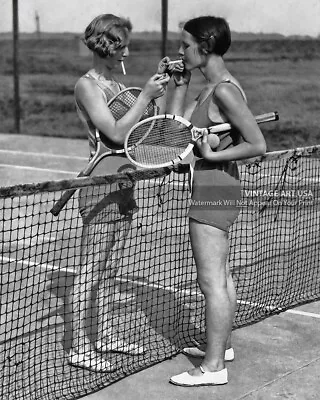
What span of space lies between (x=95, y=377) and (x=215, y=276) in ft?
2.96

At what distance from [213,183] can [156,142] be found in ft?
1.43

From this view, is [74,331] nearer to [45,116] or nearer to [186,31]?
[186,31]

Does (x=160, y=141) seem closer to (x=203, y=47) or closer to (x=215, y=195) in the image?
(x=215, y=195)

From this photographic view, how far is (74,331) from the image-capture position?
5051 millimetres

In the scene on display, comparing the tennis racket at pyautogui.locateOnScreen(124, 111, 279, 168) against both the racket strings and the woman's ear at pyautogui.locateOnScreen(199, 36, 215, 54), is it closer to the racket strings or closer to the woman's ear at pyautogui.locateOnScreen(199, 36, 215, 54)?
the racket strings

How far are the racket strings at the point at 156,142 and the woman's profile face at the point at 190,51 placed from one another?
338 millimetres

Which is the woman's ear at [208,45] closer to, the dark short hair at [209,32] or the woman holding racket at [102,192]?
the dark short hair at [209,32]

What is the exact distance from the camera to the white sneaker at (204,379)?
15.3ft

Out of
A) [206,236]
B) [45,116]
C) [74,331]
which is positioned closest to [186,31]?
[206,236]

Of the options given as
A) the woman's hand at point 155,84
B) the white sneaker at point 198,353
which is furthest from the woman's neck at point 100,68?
the white sneaker at point 198,353

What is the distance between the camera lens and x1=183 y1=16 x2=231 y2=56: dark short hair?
4.56 metres

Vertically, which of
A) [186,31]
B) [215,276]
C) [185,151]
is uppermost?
[186,31]

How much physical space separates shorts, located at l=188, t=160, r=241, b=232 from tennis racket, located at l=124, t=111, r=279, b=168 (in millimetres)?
151

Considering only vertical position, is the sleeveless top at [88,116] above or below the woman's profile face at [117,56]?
below
